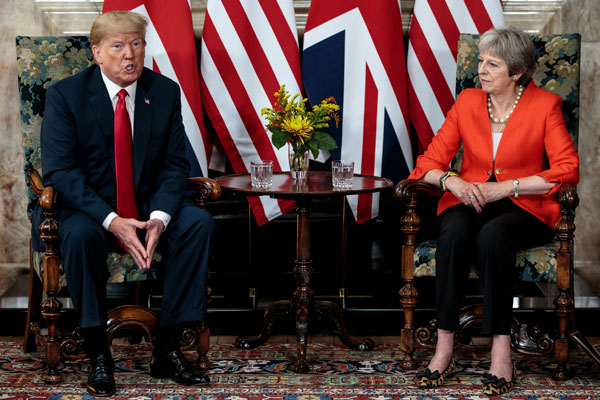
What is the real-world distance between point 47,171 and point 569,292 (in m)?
1.97

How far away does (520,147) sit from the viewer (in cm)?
284

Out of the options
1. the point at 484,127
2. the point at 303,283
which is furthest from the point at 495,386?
the point at 484,127

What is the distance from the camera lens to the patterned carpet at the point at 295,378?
105 inches

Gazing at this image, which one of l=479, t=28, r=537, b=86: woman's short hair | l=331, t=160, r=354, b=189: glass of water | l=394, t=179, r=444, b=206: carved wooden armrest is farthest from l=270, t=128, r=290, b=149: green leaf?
l=479, t=28, r=537, b=86: woman's short hair

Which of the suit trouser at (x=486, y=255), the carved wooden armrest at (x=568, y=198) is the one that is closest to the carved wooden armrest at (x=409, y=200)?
the suit trouser at (x=486, y=255)

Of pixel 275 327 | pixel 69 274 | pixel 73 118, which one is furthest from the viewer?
pixel 275 327

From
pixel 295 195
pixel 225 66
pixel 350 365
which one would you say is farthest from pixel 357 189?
pixel 225 66

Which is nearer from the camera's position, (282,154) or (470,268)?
(470,268)

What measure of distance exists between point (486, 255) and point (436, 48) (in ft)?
4.09

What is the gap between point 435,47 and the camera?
3512 mm

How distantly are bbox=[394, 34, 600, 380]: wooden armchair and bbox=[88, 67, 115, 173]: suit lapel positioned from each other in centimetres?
108

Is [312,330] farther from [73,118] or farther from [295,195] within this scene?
[73,118]

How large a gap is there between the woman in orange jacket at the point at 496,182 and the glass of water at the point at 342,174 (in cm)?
26

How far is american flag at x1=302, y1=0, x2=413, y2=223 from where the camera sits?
346 centimetres
